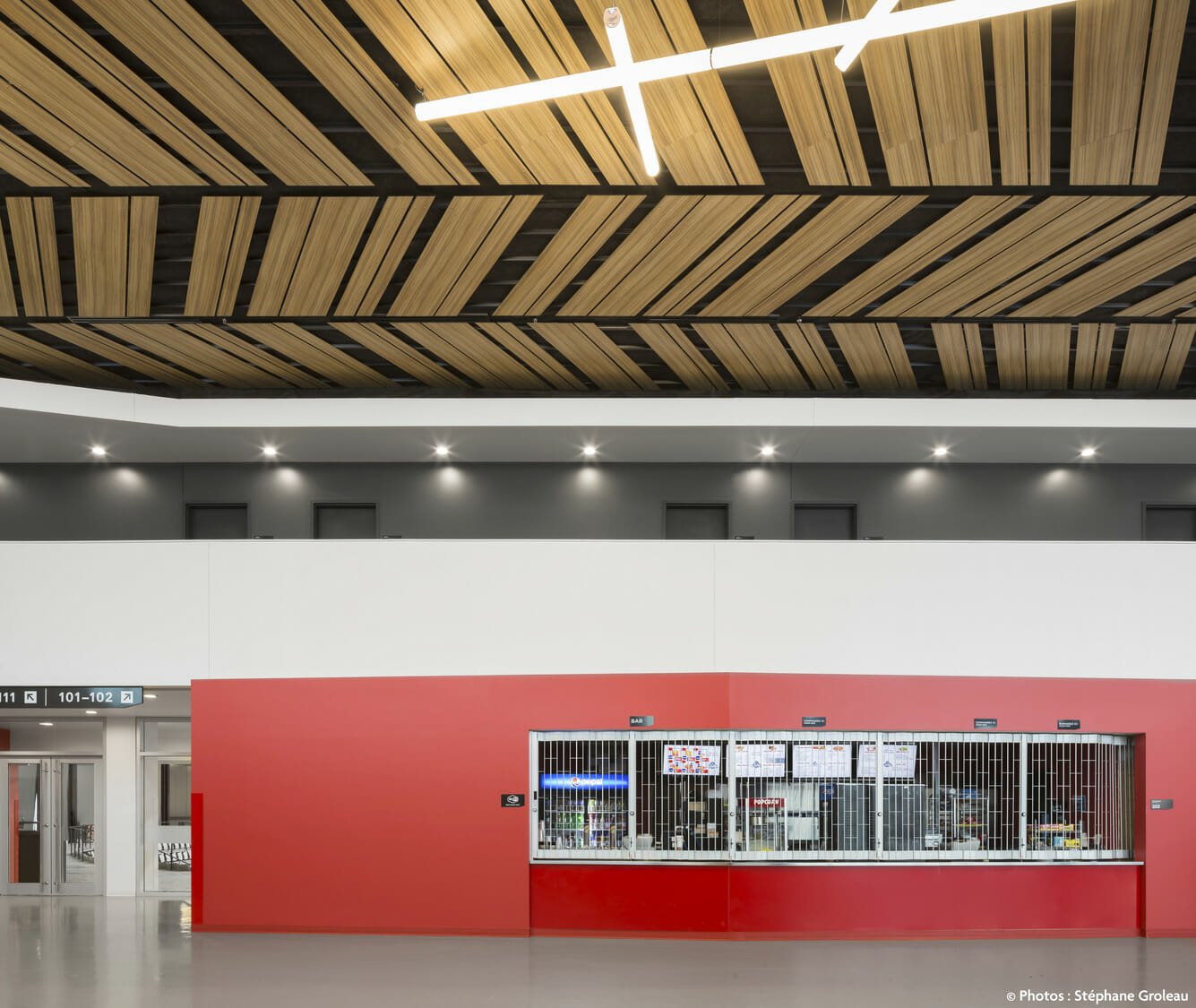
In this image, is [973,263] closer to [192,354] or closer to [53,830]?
[192,354]

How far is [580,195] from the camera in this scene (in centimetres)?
661

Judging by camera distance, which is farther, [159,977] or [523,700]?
[523,700]

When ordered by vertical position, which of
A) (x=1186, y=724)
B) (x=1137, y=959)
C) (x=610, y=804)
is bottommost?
(x=1137, y=959)

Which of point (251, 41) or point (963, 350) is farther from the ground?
point (251, 41)

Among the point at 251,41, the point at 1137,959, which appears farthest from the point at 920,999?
the point at 251,41

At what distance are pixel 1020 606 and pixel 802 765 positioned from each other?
264 cm

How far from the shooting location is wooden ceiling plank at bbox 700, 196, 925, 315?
22.1 feet

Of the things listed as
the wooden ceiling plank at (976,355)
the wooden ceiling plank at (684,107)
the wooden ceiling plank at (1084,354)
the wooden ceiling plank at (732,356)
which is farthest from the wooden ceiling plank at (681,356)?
the wooden ceiling plank at (1084,354)

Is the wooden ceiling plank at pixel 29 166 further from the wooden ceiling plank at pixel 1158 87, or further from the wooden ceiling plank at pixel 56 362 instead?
the wooden ceiling plank at pixel 1158 87

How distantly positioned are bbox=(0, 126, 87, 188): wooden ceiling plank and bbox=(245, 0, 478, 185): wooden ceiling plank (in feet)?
6.46

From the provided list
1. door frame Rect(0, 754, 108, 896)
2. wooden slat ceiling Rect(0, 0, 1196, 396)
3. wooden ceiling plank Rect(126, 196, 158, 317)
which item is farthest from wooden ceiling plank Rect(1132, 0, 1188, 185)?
door frame Rect(0, 754, 108, 896)

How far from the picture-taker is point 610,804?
10203 mm

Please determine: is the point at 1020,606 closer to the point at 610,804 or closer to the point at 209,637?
the point at 610,804

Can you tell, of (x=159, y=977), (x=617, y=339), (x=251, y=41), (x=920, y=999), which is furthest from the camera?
(x=617, y=339)
